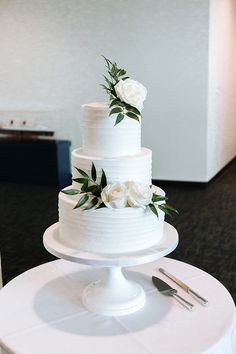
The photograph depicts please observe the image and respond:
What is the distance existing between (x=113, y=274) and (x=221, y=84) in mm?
5253

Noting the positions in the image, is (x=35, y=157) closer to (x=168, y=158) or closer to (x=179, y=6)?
(x=168, y=158)

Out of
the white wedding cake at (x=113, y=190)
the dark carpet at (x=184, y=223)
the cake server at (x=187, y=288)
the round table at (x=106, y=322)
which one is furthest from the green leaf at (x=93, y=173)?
the dark carpet at (x=184, y=223)

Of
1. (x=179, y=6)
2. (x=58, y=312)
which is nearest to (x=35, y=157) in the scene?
(x=179, y=6)

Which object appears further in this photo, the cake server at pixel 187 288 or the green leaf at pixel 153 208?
the cake server at pixel 187 288

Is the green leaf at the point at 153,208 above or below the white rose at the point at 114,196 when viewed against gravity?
below

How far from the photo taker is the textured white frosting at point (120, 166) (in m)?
1.35

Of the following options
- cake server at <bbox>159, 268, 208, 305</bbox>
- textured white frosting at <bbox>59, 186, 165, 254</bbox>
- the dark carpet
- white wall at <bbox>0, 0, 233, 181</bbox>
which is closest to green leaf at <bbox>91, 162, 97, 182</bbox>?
textured white frosting at <bbox>59, 186, 165, 254</bbox>

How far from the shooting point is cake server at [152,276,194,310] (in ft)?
4.85

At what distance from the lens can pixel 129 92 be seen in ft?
4.33

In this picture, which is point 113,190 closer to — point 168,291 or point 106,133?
point 106,133

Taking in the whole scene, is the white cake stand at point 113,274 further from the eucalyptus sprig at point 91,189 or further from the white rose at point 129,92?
the white rose at point 129,92

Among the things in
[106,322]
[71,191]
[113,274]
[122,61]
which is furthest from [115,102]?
[122,61]

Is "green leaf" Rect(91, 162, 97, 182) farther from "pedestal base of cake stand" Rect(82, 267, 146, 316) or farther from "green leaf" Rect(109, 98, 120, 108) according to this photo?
"pedestal base of cake stand" Rect(82, 267, 146, 316)

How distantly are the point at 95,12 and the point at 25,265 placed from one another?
3.79 metres
